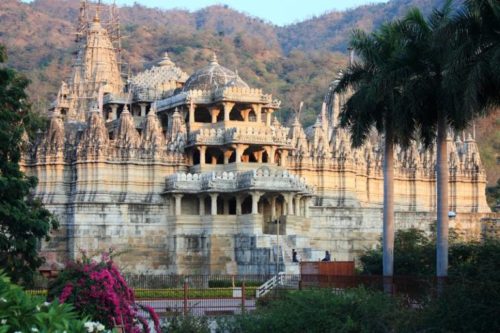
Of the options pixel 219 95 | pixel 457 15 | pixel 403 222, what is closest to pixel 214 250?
pixel 219 95

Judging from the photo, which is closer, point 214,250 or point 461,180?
point 214,250

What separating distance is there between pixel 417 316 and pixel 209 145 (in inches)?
1344

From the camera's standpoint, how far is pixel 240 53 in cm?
16412

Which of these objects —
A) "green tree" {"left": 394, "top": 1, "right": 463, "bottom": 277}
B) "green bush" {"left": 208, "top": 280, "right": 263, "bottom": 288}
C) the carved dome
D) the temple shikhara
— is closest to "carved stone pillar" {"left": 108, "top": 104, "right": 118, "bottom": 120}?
the temple shikhara

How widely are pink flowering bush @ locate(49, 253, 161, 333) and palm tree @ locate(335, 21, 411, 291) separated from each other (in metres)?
15.8

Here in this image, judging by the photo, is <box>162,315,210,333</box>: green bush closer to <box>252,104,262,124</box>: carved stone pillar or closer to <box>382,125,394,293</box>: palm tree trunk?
<box>382,125,394,293</box>: palm tree trunk

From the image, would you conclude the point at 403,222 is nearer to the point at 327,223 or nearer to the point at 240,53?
the point at 327,223

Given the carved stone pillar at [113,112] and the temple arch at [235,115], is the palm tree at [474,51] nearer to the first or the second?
the temple arch at [235,115]

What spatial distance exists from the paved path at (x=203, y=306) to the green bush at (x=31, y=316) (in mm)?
17002

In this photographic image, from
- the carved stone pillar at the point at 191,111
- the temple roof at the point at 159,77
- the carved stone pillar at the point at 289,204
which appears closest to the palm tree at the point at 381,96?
the carved stone pillar at the point at 289,204

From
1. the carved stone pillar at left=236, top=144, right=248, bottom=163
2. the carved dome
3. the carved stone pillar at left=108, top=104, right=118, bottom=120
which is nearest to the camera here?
the carved stone pillar at left=236, top=144, right=248, bottom=163

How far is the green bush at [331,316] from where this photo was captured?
93.4 ft

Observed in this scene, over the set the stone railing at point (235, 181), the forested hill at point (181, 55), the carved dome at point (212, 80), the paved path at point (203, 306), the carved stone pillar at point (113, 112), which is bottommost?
the paved path at point (203, 306)

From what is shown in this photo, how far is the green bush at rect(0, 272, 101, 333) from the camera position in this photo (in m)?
15.5
